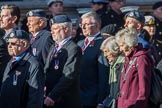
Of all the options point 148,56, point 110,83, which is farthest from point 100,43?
point 148,56

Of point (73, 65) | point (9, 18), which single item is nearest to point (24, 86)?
point (73, 65)

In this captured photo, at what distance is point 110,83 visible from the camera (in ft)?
26.3

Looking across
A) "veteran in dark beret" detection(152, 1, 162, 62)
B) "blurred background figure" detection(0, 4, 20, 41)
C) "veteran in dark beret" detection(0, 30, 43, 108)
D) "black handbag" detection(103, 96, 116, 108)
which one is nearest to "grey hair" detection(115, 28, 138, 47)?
"black handbag" detection(103, 96, 116, 108)

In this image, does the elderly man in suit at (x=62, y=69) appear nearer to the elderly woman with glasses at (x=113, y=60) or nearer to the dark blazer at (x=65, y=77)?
the dark blazer at (x=65, y=77)

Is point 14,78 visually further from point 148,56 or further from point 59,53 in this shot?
point 148,56

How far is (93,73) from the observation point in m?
8.26

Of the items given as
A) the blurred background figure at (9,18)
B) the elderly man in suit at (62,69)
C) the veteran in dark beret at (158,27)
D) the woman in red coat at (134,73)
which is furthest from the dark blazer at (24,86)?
the veteran in dark beret at (158,27)

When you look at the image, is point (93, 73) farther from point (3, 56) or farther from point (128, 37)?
point (3, 56)

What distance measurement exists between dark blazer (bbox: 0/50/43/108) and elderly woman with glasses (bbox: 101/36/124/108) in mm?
1124

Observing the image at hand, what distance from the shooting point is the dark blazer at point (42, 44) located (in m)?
8.47

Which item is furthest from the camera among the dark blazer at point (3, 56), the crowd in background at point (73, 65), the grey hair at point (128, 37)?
the dark blazer at point (3, 56)

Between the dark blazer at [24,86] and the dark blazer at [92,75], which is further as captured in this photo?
the dark blazer at [92,75]

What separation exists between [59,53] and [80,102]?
2.11ft

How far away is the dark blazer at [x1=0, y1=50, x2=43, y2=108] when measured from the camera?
7.04 metres
